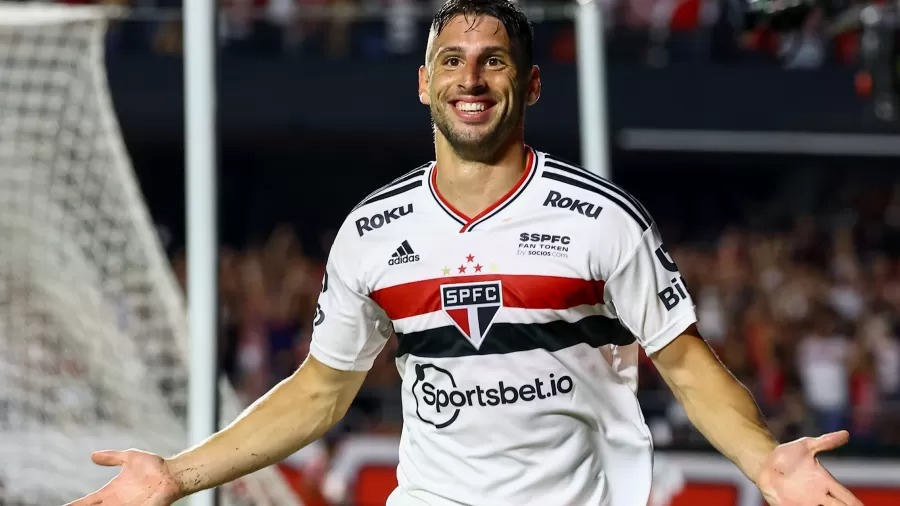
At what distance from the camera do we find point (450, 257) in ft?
11.8

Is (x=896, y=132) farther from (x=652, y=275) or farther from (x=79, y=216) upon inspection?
(x=652, y=275)

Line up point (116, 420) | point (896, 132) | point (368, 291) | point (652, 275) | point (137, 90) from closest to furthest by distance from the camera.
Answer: point (652, 275) → point (368, 291) → point (116, 420) → point (137, 90) → point (896, 132)

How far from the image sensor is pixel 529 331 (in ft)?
11.5

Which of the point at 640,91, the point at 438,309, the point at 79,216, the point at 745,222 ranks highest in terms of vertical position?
the point at 438,309

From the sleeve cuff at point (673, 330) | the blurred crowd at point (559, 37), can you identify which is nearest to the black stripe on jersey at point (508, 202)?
the sleeve cuff at point (673, 330)

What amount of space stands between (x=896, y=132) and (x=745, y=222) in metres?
2.04

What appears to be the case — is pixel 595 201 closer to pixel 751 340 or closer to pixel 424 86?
pixel 424 86

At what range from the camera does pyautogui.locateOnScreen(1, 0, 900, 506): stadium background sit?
1220 centimetres

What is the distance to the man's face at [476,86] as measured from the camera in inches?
140

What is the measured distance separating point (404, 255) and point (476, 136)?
35cm

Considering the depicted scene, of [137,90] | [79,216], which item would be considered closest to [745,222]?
[137,90]

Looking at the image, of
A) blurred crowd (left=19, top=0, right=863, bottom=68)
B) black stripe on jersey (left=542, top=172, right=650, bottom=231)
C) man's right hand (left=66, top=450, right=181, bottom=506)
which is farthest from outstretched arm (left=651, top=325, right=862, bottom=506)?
blurred crowd (left=19, top=0, right=863, bottom=68)

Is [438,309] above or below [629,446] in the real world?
above

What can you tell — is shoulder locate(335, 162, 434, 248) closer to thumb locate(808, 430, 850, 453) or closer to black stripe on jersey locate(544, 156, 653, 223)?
black stripe on jersey locate(544, 156, 653, 223)
